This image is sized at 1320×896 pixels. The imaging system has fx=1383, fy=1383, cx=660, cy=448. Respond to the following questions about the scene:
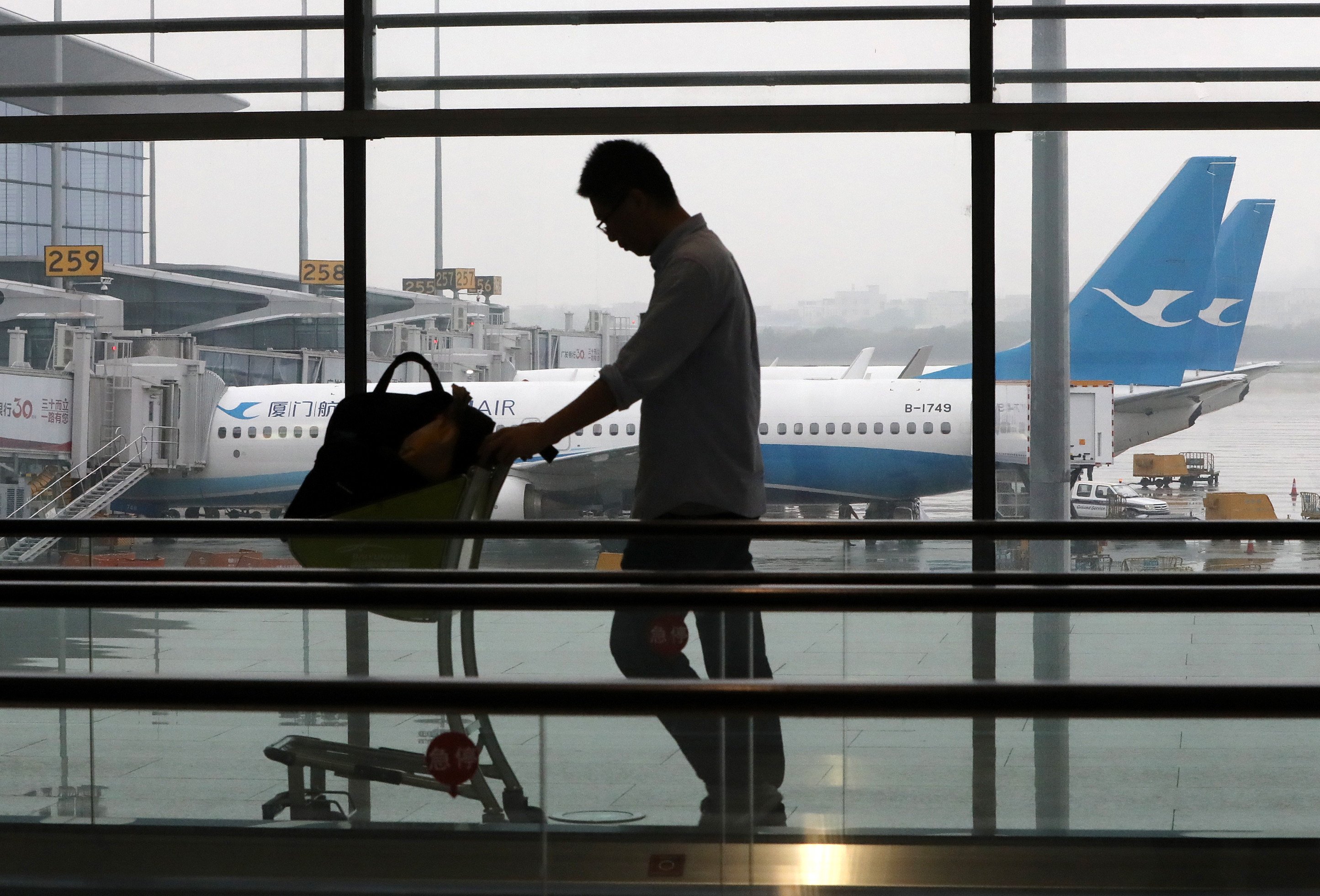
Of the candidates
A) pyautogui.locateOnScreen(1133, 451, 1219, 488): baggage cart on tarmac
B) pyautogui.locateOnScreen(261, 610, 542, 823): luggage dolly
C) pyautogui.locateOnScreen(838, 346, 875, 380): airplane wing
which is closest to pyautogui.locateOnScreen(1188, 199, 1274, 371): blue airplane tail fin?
pyautogui.locateOnScreen(1133, 451, 1219, 488): baggage cart on tarmac

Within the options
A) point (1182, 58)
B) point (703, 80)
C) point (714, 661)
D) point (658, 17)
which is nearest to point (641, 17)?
point (658, 17)

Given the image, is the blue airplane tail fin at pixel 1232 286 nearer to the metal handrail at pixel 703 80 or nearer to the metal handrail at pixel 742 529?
the metal handrail at pixel 703 80

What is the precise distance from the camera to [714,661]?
201 cm

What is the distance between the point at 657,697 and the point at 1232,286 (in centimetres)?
404

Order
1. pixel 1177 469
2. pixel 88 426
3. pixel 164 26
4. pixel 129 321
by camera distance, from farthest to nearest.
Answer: pixel 88 426 < pixel 129 321 < pixel 1177 469 < pixel 164 26

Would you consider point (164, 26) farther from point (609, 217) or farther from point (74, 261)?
point (609, 217)

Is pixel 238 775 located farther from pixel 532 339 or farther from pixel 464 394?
pixel 532 339

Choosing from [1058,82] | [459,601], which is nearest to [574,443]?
[1058,82]

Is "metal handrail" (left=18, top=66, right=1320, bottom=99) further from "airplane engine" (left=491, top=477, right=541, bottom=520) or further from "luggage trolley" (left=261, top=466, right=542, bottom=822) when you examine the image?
"luggage trolley" (left=261, top=466, right=542, bottom=822)

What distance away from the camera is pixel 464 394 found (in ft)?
7.59

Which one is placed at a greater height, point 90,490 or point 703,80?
point 703,80

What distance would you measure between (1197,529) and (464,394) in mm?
1294

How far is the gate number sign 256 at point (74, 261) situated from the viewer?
4.88 m

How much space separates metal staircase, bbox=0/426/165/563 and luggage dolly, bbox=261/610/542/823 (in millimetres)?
2996
